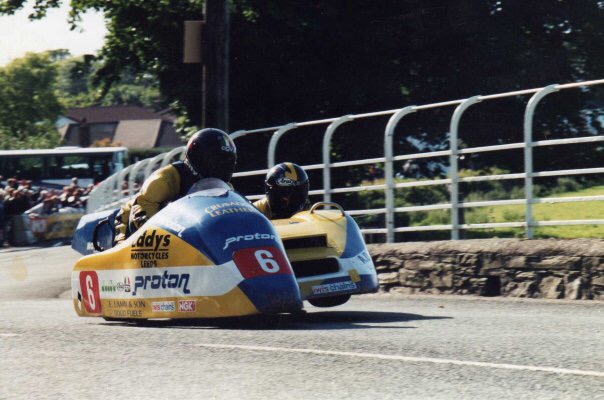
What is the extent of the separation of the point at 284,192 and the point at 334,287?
5.46 ft

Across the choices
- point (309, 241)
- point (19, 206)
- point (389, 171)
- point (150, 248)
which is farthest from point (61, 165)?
point (150, 248)

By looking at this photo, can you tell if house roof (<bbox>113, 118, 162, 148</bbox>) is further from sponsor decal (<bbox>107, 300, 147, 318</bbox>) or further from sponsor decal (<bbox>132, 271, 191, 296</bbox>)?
sponsor decal (<bbox>132, 271, 191, 296</bbox>)

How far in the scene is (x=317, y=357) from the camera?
677cm

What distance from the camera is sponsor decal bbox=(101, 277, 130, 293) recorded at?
30.8ft

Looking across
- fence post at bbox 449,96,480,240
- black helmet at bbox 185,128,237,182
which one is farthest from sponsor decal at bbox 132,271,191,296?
fence post at bbox 449,96,480,240

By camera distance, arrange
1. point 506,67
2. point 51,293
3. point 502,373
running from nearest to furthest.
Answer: point 502,373
point 51,293
point 506,67

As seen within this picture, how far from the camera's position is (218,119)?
16.8 m

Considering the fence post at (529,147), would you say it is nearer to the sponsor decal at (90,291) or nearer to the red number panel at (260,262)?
the red number panel at (260,262)

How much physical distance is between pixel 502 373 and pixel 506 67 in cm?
1698

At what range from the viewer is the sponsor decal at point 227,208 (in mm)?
8734

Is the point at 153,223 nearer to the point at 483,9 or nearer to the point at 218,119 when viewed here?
the point at 218,119

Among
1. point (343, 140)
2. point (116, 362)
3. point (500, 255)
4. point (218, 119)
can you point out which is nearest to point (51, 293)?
point (218, 119)

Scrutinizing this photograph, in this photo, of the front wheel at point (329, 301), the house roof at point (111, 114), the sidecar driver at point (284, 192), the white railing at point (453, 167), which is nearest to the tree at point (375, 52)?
the white railing at point (453, 167)

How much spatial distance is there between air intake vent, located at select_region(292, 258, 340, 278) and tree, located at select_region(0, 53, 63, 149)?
328 ft
